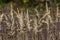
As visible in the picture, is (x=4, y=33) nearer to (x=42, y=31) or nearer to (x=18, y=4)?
(x=42, y=31)

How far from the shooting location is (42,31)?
323 cm

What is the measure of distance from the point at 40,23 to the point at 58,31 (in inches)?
8.8

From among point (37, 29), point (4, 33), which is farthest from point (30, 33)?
point (4, 33)

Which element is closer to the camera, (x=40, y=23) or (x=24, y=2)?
(x=40, y=23)

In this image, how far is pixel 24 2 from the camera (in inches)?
360

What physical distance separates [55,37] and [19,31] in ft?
1.33

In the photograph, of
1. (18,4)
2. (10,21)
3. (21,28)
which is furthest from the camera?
(18,4)

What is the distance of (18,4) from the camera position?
907cm

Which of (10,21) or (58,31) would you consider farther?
(10,21)

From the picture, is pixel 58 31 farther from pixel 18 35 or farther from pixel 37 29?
pixel 18 35

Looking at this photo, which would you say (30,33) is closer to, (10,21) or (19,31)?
(19,31)

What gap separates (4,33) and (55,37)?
572mm

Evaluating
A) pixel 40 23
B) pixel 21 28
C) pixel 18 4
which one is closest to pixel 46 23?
pixel 40 23

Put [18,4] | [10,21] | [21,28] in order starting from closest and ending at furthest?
1. [21,28]
2. [10,21]
3. [18,4]
